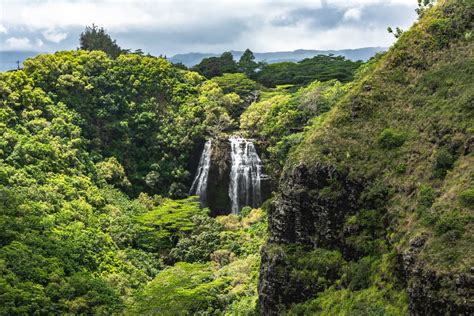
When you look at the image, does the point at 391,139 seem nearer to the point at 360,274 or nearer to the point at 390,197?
the point at 390,197

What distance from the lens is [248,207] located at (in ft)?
173

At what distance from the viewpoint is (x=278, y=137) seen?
186ft

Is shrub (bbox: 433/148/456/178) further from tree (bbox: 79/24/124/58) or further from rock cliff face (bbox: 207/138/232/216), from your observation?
tree (bbox: 79/24/124/58)

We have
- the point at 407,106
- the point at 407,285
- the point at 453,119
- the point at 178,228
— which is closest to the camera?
the point at 407,285

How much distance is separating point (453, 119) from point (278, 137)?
2990 cm

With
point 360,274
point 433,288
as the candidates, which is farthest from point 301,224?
point 433,288

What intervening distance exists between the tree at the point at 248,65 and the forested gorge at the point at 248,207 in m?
18.0

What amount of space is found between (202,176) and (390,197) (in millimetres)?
34390

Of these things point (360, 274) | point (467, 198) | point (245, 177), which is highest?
point (467, 198)

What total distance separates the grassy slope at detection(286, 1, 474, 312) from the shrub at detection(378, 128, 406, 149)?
164mm

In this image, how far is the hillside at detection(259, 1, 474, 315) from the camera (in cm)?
2145

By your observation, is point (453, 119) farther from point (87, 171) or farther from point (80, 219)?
point (87, 171)

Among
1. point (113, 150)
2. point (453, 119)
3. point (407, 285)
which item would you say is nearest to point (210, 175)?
point (113, 150)

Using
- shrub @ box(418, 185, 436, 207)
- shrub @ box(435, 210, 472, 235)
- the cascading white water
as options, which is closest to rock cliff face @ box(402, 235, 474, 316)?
shrub @ box(435, 210, 472, 235)
